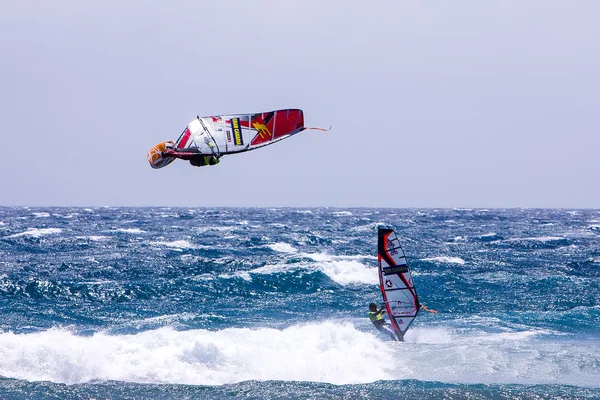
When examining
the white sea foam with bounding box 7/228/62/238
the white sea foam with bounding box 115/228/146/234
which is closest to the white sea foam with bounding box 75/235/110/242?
the white sea foam with bounding box 7/228/62/238

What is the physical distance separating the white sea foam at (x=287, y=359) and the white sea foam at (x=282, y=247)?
813 inches

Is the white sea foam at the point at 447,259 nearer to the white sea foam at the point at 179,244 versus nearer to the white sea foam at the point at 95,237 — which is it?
the white sea foam at the point at 179,244

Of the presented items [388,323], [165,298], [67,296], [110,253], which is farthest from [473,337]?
[110,253]

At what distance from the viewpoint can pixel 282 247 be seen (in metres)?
44.0

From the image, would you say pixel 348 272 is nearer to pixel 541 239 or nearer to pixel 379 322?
pixel 379 322

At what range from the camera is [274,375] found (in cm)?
1761

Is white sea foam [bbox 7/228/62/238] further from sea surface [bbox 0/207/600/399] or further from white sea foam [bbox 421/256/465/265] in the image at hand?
white sea foam [bbox 421/256/465/265]

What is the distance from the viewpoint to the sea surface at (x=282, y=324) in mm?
16625

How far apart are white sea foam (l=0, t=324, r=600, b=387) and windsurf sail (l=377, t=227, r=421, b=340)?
906 millimetres

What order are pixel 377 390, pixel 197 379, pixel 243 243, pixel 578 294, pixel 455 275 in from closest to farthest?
pixel 377 390 < pixel 197 379 < pixel 578 294 < pixel 455 275 < pixel 243 243

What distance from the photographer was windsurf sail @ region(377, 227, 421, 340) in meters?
21.9

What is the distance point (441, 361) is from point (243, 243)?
28366 mm

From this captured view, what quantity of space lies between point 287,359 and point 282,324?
526cm

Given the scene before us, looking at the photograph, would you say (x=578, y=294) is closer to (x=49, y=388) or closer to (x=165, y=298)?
(x=165, y=298)
